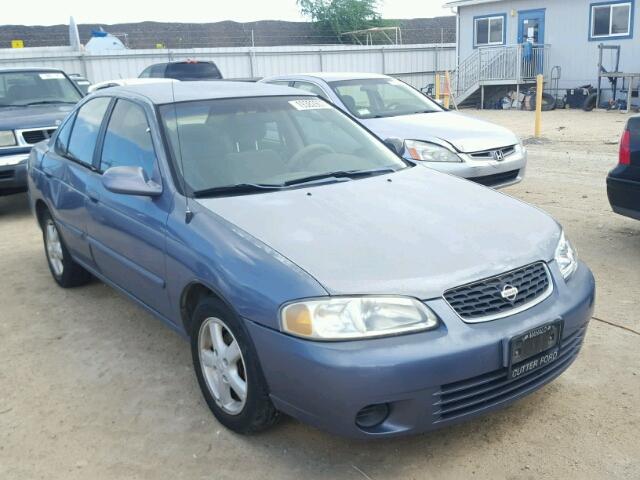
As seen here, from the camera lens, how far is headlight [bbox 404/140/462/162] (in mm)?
6891

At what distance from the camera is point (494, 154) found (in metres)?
7.04

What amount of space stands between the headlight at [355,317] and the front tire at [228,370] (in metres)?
0.32

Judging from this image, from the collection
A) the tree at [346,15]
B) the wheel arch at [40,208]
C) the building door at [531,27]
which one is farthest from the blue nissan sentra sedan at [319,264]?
the tree at [346,15]

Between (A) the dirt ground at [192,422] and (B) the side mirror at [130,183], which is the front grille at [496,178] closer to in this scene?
(A) the dirt ground at [192,422]

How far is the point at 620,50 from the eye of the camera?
19.3m

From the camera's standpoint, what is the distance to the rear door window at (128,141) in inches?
146

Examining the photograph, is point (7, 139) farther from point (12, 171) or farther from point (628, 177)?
point (628, 177)

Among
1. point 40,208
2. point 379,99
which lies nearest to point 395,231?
point 40,208

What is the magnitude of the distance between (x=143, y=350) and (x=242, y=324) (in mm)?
1581

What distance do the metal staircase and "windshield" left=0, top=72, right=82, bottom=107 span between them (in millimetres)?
16024

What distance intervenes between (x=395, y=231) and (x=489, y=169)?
167 inches

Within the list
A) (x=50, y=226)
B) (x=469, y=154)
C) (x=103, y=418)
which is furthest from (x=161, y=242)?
(x=469, y=154)

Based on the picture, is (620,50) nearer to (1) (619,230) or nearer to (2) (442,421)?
(1) (619,230)

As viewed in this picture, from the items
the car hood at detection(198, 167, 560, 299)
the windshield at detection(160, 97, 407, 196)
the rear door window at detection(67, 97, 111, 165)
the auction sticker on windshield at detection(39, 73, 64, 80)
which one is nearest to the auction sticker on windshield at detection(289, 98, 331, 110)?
the windshield at detection(160, 97, 407, 196)
